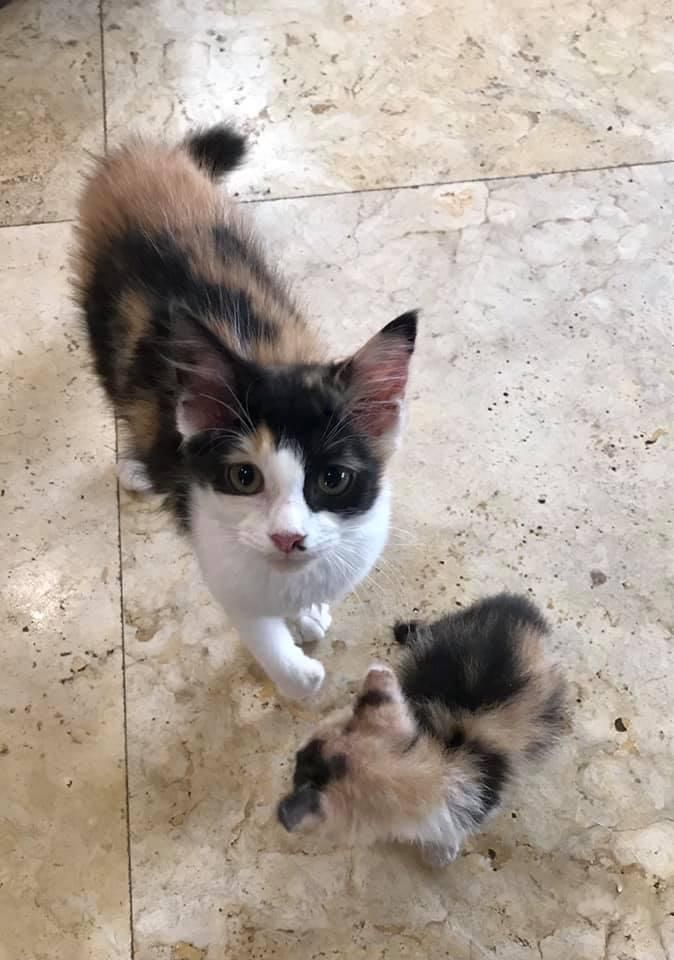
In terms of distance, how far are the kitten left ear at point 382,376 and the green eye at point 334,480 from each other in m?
0.07

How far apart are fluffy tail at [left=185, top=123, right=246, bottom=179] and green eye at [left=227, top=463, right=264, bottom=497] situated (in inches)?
30.9

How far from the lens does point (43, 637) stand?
1535mm

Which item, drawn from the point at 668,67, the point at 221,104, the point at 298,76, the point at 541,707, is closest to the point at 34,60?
the point at 221,104

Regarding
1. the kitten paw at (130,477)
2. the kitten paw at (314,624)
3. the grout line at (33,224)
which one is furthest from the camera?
the grout line at (33,224)

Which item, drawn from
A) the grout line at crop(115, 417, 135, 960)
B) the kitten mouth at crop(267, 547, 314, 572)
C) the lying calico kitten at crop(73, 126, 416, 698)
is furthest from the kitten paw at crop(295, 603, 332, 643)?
the kitten mouth at crop(267, 547, 314, 572)

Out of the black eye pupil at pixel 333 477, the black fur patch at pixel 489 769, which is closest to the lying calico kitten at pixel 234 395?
the black eye pupil at pixel 333 477

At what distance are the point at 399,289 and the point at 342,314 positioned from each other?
0.44 feet

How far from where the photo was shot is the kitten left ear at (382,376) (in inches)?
40.3

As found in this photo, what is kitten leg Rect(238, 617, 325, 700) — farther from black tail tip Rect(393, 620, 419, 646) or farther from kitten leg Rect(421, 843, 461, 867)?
kitten leg Rect(421, 843, 461, 867)

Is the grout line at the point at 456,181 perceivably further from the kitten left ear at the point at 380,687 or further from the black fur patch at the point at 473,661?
the kitten left ear at the point at 380,687

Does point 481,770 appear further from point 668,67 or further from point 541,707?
point 668,67

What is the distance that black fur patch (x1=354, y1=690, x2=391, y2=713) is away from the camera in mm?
1116

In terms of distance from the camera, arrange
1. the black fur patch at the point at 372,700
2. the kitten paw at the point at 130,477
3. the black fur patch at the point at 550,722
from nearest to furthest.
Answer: the black fur patch at the point at 372,700 → the black fur patch at the point at 550,722 → the kitten paw at the point at 130,477

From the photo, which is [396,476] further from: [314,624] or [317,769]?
[317,769]
